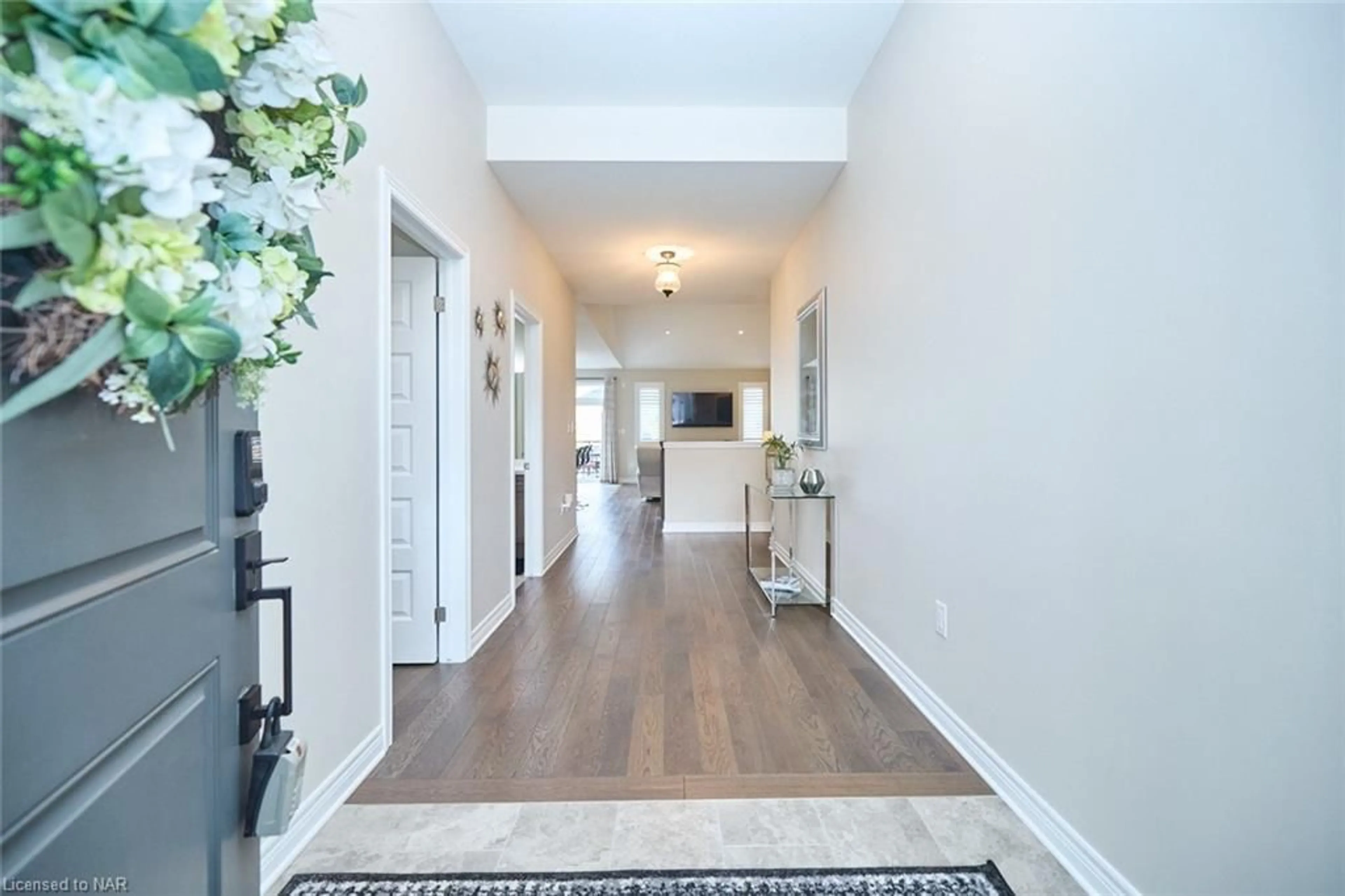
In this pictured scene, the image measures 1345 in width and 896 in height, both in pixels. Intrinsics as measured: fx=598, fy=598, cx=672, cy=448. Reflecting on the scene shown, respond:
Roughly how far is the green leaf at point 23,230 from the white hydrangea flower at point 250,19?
248 mm

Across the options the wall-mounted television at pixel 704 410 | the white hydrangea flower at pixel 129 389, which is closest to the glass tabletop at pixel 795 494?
the white hydrangea flower at pixel 129 389

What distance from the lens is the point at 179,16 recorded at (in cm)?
48

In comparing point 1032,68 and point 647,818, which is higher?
point 1032,68

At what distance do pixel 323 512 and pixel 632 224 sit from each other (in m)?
3.20

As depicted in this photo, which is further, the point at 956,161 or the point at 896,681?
the point at 896,681

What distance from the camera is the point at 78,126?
450mm

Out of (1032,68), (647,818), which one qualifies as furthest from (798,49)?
(647,818)

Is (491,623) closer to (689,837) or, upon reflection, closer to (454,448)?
(454,448)

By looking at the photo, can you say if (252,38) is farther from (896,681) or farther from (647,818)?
(896,681)

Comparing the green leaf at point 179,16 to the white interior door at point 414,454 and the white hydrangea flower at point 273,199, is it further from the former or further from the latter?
the white interior door at point 414,454

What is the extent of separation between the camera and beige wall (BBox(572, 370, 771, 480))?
12.8 meters

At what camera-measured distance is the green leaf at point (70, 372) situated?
0.45 metres

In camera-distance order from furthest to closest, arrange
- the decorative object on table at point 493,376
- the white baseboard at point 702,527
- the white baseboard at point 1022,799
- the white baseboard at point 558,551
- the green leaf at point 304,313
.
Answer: the white baseboard at point 702,527 → the white baseboard at point 558,551 → the decorative object on table at point 493,376 → the white baseboard at point 1022,799 → the green leaf at point 304,313

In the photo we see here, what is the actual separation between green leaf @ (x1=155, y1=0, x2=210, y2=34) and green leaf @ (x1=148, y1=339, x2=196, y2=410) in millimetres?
248
